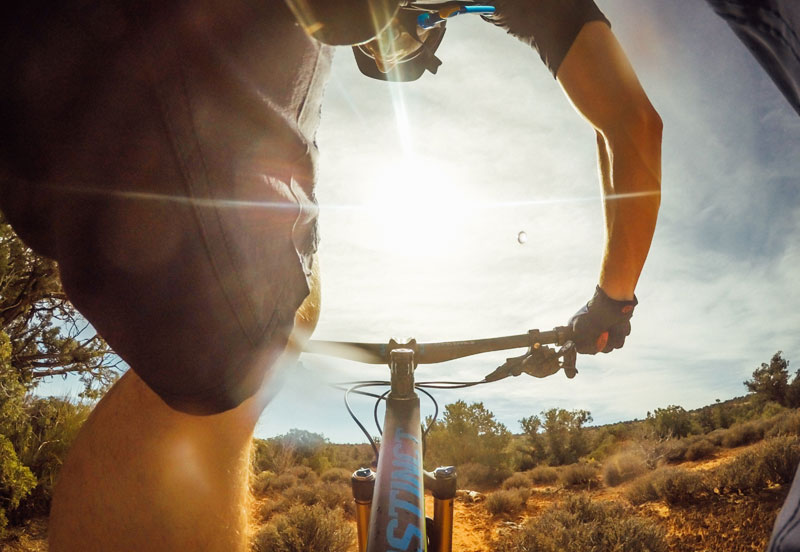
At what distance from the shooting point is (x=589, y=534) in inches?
205

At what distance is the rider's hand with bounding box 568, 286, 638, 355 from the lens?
1354mm

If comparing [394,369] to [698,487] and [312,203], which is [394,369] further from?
[698,487]

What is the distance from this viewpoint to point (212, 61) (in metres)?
0.46

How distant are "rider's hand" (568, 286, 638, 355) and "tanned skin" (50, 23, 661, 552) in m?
0.35

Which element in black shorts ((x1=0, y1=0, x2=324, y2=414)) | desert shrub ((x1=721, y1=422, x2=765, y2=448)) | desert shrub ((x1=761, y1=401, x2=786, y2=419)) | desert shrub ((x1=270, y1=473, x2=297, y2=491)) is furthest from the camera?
desert shrub ((x1=761, y1=401, x2=786, y2=419))

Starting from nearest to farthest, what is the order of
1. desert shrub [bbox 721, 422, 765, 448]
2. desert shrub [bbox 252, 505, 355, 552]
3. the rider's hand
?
the rider's hand < desert shrub [bbox 252, 505, 355, 552] < desert shrub [bbox 721, 422, 765, 448]

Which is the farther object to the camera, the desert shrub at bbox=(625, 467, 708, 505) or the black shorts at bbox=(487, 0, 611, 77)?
the desert shrub at bbox=(625, 467, 708, 505)

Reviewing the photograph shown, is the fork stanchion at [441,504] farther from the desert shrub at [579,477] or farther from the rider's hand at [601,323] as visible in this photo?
the desert shrub at [579,477]

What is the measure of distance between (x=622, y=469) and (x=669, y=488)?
9.33ft

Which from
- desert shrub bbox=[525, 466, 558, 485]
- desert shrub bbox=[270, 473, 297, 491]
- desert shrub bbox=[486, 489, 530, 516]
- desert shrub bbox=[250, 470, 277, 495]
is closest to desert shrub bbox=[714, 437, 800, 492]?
desert shrub bbox=[486, 489, 530, 516]

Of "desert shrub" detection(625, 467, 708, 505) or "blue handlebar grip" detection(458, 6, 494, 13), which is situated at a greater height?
"blue handlebar grip" detection(458, 6, 494, 13)

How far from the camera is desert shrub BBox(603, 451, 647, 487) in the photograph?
31.0ft

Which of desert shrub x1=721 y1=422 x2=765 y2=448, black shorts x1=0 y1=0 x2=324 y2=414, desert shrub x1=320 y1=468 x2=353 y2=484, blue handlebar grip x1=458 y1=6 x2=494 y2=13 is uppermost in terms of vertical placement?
blue handlebar grip x1=458 y1=6 x2=494 y2=13

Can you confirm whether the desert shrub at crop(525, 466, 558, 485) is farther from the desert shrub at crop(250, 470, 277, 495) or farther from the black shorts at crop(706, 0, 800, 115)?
the black shorts at crop(706, 0, 800, 115)
